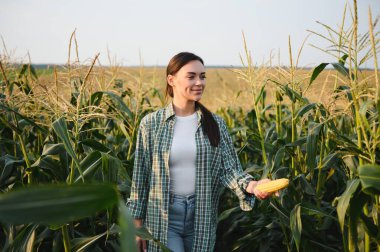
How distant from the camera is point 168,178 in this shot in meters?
2.62

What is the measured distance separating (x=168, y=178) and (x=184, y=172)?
0.12 metres

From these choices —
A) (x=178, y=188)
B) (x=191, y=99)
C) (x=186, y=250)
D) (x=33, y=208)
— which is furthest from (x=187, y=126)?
(x=33, y=208)

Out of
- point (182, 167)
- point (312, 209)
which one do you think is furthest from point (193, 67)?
point (312, 209)

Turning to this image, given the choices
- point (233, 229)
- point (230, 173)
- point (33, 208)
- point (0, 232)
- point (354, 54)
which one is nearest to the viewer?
point (33, 208)

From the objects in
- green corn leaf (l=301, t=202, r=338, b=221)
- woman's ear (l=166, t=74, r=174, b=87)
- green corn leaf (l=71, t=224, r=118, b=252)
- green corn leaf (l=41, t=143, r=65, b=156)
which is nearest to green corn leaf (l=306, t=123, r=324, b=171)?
green corn leaf (l=301, t=202, r=338, b=221)

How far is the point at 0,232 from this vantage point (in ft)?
10.4

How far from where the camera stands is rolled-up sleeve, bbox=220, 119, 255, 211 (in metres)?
2.53

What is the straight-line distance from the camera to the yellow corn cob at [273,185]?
189 cm

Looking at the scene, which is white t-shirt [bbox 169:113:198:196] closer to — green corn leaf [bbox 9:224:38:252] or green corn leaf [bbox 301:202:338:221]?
green corn leaf [bbox 301:202:338:221]

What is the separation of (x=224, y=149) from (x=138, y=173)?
65 cm

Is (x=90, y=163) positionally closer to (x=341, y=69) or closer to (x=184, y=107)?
(x=184, y=107)

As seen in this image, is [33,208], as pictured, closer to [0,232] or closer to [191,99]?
[191,99]

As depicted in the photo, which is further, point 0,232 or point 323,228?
point 0,232

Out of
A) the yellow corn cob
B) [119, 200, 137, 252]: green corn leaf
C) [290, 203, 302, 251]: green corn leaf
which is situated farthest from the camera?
[290, 203, 302, 251]: green corn leaf
